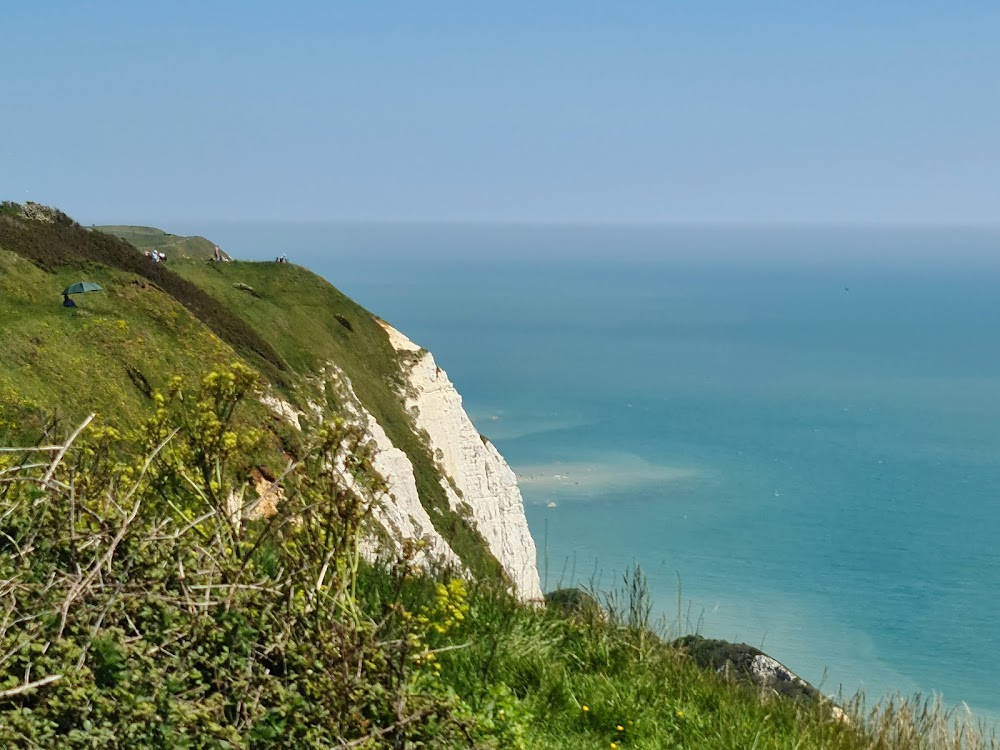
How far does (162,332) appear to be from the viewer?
2897 centimetres

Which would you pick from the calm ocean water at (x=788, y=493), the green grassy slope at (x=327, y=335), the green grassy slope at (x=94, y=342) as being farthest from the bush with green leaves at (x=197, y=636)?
the green grassy slope at (x=327, y=335)

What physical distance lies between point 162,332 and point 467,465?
63.6ft

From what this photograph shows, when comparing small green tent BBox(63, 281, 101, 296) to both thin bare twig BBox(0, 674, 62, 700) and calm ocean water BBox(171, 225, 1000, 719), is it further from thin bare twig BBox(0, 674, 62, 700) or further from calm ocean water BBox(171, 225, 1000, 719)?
thin bare twig BBox(0, 674, 62, 700)

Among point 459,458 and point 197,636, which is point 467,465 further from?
point 197,636

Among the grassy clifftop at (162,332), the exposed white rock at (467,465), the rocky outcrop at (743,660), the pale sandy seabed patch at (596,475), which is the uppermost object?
the grassy clifftop at (162,332)

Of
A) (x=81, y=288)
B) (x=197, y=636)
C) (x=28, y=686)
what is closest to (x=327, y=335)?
(x=81, y=288)

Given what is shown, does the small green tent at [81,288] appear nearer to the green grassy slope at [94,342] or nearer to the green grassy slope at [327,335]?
the green grassy slope at [94,342]

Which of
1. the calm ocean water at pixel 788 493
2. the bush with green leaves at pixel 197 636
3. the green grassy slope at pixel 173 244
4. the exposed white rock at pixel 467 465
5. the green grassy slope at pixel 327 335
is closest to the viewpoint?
the bush with green leaves at pixel 197 636

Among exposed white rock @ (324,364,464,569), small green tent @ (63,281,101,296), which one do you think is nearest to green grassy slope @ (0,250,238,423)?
small green tent @ (63,281,101,296)

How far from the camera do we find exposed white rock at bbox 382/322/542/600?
43.8m

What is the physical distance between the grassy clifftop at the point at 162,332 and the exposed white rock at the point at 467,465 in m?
1.19

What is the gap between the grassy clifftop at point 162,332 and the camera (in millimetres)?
23312

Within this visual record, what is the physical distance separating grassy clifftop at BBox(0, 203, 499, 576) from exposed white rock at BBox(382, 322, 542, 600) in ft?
3.91

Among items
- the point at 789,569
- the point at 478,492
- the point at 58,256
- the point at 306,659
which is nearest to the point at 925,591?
the point at 789,569
